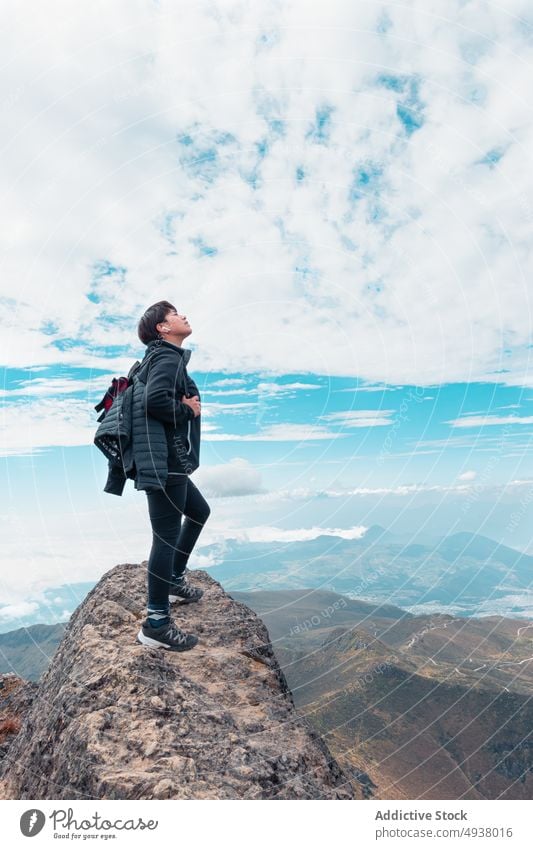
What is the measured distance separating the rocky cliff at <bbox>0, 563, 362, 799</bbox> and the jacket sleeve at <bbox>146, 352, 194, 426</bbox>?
11.9ft

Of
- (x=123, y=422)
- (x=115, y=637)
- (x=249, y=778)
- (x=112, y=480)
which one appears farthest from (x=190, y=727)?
(x=123, y=422)

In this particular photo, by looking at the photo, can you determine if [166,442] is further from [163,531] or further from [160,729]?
[160,729]

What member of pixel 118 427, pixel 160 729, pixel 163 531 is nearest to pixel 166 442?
pixel 118 427

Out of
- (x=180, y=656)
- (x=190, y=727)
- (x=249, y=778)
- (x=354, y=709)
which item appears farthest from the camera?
(x=354, y=709)

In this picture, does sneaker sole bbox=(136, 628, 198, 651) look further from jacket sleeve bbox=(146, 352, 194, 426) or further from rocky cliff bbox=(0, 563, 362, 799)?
jacket sleeve bbox=(146, 352, 194, 426)

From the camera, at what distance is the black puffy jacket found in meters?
7.00

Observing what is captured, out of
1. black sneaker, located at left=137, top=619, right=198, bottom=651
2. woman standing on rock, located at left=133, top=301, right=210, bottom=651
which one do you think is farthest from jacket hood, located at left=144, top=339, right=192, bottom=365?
black sneaker, located at left=137, top=619, right=198, bottom=651

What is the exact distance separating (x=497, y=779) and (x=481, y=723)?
1737cm

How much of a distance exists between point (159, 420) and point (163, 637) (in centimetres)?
358

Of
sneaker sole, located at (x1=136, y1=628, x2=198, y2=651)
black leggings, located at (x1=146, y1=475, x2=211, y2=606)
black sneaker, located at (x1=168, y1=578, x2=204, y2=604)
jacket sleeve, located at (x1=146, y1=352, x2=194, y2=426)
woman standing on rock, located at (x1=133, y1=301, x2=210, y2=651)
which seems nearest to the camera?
jacket sleeve, located at (x1=146, y1=352, x2=194, y2=426)

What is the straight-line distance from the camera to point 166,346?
24.4 ft

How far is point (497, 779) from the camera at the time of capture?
171250mm

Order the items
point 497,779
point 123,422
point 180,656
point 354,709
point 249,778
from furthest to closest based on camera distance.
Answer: point 497,779 < point 354,709 < point 180,656 < point 123,422 < point 249,778
